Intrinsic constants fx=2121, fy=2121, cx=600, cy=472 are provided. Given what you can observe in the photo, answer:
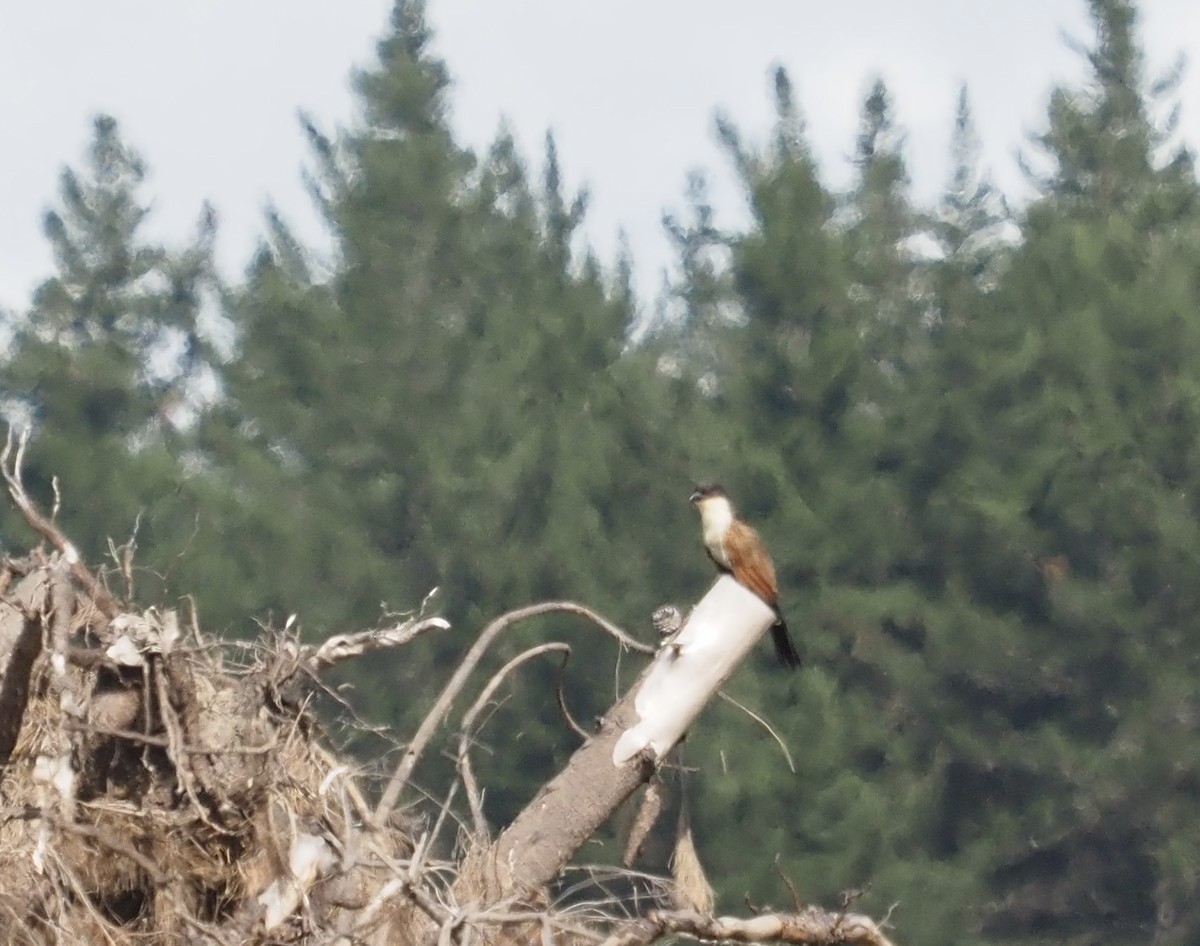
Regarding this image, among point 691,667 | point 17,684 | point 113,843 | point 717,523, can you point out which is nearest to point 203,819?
point 113,843

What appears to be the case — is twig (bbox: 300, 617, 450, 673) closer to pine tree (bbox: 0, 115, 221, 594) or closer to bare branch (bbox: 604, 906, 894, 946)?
bare branch (bbox: 604, 906, 894, 946)

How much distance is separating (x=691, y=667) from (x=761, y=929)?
1.07 m

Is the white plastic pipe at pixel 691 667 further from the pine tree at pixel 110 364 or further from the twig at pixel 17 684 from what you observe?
the pine tree at pixel 110 364

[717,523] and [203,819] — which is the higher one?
[717,523]

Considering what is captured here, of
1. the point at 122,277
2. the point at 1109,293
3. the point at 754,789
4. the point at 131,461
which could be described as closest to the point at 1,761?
the point at 754,789

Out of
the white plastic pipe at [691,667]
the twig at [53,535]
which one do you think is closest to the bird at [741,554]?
the white plastic pipe at [691,667]

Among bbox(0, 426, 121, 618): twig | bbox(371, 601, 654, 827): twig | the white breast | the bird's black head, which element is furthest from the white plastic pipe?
the bird's black head

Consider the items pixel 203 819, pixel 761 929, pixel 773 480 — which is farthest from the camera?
pixel 773 480

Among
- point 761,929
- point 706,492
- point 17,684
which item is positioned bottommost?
point 761,929

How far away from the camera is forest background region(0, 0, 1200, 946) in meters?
17.7

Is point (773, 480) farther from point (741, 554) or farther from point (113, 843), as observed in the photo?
point (113, 843)

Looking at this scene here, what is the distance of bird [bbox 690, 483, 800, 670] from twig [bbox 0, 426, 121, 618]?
83.4 inches

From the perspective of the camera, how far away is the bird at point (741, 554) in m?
7.49

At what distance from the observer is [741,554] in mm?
7977
